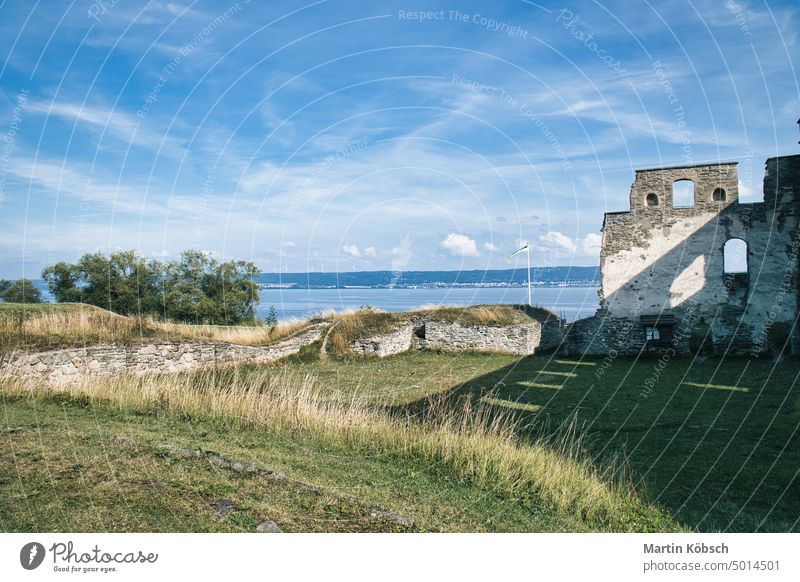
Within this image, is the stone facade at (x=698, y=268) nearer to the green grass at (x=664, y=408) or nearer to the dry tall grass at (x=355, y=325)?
the green grass at (x=664, y=408)

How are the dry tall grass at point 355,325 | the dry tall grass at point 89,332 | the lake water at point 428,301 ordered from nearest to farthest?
the dry tall grass at point 89,332
the dry tall grass at point 355,325
the lake water at point 428,301

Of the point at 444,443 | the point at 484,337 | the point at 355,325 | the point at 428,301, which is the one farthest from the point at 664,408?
the point at 428,301

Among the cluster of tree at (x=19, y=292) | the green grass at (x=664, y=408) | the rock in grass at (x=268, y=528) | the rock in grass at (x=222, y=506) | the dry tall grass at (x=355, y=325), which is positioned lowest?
the green grass at (x=664, y=408)

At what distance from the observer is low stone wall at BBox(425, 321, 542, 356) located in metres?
25.7

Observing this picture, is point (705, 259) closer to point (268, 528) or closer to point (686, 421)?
point (686, 421)

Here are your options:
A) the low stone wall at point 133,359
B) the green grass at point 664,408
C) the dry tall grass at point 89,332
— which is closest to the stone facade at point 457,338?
the green grass at point 664,408

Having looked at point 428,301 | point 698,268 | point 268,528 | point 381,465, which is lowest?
point 381,465

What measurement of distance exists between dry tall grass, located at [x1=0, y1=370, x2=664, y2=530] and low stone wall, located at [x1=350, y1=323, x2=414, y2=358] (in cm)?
1268

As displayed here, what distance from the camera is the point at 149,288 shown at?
3581 centimetres

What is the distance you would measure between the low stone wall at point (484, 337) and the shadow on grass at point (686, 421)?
3.12 meters

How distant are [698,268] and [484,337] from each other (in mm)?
9623

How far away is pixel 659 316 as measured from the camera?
24.5 meters

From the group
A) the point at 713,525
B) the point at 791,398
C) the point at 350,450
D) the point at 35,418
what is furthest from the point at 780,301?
the point at 35,418

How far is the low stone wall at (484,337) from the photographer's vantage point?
1011 inches
